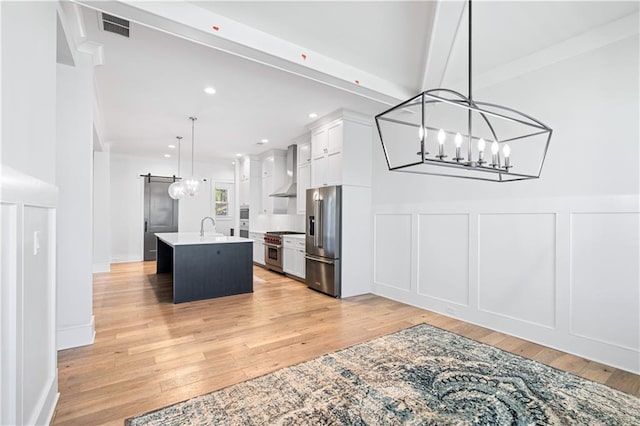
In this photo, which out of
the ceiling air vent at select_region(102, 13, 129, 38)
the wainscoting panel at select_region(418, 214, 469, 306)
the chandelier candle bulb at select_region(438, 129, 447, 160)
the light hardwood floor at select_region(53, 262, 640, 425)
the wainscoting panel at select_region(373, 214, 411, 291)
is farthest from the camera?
the wainscoting panel at select_region(373, 214, 411, 291)

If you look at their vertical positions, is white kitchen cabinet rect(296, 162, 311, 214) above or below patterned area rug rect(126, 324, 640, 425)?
above

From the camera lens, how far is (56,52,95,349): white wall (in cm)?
281

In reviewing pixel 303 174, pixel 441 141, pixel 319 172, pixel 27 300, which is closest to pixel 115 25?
pixel 27 300

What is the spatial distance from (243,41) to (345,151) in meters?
2.37

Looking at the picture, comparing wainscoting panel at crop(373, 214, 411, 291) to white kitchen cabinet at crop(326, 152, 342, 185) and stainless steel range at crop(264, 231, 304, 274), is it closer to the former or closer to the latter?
white kitchen cabinet at crop(326, 152, 342, 185)

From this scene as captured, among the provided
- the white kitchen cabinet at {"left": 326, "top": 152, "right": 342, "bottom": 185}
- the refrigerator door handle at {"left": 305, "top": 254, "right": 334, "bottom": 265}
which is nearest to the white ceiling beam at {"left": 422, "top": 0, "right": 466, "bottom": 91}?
the white kitchen cabinet at {"left": 326, "top": 152, "right": 342, "bottom": 185}

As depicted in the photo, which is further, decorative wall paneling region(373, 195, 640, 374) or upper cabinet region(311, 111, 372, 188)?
upper cabinet region(311, 111, 372, 188)

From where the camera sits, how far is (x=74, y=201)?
2891 mm

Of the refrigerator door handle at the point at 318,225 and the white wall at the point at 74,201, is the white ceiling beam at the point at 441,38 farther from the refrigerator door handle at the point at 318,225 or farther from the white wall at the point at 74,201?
the white wall at the point at 74,201

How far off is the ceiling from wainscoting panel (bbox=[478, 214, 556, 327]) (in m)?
1.76

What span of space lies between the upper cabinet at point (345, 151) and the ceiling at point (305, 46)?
288mm

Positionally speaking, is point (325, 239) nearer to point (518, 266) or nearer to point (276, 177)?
point (518, 266)

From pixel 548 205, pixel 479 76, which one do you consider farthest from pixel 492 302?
pixel 479 76

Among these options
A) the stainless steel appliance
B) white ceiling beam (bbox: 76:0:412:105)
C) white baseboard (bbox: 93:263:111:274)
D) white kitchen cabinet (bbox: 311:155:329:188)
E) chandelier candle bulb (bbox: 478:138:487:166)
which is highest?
white ceiling beam (bbox: 76:0:412:105)
